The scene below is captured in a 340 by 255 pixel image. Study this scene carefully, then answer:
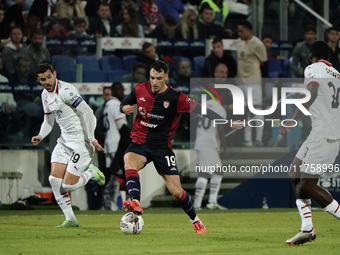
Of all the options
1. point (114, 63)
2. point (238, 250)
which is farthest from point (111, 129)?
point (238, 250)

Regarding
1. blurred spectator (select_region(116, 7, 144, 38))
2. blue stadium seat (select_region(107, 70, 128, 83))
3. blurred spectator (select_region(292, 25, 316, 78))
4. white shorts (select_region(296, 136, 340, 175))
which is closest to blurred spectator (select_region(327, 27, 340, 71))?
blurred spectator (select_region(292, 25, 316, 78))

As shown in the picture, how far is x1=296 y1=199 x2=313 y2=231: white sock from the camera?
7.17m

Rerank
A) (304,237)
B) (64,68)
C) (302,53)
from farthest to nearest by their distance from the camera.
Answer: (302,53) < (64,68) < (304,237)

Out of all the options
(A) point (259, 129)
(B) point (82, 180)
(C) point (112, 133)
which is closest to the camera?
(B) point (82, 180)

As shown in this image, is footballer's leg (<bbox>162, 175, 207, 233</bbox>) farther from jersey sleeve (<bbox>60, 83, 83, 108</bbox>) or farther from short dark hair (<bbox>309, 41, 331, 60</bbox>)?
short dark hair (<bbox>309, 41, 331, 60</bbox>)

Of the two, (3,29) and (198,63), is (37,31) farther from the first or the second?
(198,63)

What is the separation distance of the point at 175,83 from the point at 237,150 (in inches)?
83.4

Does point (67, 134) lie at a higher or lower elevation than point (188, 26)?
lower

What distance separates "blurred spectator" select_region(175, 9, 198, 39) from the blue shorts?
24.8 ft

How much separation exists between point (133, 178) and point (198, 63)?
7.46 m

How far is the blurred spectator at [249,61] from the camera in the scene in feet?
48.1

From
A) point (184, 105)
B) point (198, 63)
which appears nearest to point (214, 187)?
point (198, 63)

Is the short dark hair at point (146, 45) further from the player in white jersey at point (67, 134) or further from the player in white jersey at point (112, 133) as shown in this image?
the player in white jersey at point (67, 134)

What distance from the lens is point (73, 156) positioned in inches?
386
